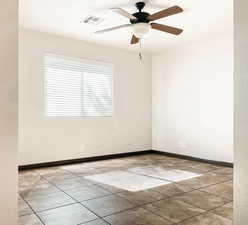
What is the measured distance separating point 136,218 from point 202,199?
0.95m

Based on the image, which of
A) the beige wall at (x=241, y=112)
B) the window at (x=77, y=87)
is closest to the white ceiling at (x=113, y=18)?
the window at (x=77, y=87)

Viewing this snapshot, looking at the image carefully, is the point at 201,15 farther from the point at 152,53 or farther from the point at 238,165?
the point at 238,165

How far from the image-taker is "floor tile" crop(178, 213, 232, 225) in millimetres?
2041

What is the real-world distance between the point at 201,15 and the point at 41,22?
109 inches

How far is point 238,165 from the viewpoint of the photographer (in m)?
1.42

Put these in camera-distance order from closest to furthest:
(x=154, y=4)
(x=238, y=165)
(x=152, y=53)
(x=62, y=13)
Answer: (x=238, y=165), (x=154, y=4), (x=62, y=13), (x=152, y=53)

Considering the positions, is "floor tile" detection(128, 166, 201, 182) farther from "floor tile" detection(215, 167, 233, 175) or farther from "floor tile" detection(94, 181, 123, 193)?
"floor tile" detection(94, 181, 123, 193)

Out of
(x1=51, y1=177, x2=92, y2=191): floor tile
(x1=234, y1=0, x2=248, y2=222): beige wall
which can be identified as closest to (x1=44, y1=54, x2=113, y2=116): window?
(x1=51, y1=177, x2=92, y2=191): floor tile

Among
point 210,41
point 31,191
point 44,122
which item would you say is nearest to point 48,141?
point 44,122

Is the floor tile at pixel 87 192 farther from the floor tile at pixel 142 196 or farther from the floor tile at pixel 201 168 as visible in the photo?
the floor tile at pixel 201 168

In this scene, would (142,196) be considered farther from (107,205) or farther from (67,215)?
(67,215)

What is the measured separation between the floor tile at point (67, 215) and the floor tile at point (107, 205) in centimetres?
10

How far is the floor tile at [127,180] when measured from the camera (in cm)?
319

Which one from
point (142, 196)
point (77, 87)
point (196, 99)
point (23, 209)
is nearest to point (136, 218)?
point (142, 196)
